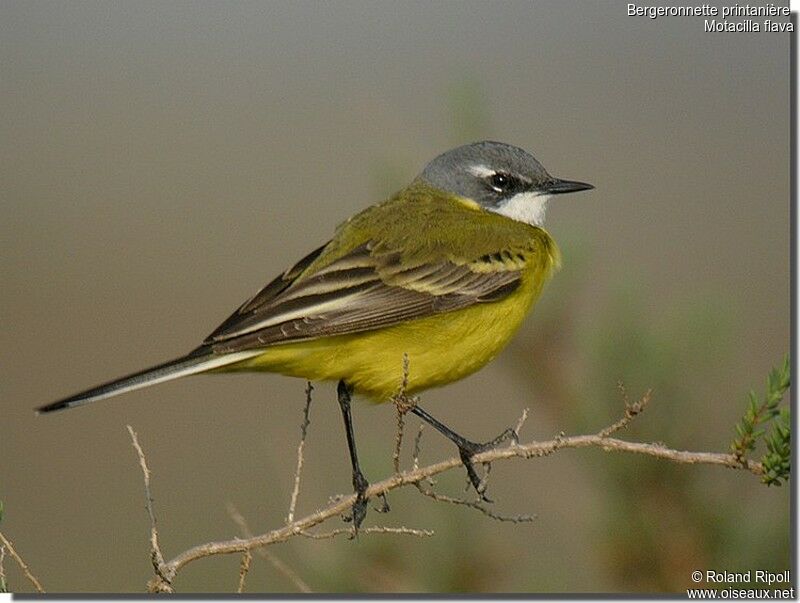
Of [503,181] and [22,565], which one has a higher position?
[503,181]

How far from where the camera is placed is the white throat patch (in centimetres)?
511

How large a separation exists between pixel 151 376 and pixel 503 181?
204 centimetres

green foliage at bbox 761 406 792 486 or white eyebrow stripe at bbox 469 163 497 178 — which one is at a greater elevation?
white eyebrow stripe at bbox 469 163 497 178

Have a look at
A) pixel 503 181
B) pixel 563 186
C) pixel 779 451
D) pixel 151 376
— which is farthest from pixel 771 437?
pixel 503 181

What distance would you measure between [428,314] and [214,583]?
1.43m

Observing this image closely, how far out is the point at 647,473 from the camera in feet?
14.3

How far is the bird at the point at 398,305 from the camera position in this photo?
13.1ft

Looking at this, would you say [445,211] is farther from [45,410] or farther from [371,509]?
[45,410]

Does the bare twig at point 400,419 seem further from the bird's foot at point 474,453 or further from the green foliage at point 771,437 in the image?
the green foliage at point 771,437

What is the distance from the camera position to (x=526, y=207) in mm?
5129

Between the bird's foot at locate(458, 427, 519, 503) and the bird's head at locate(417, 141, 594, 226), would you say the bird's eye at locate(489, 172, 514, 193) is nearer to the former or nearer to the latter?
the bird's head at locate(417, 141, 594, 226)

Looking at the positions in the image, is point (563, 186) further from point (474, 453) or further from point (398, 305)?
point (474, 453)

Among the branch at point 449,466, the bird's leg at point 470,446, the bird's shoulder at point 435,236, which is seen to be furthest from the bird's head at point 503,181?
the branch at point 449,466

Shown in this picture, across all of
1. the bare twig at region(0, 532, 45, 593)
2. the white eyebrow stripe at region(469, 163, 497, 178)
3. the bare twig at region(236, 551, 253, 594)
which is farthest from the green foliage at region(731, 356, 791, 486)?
the white eyebrow stripe at region(469, 163, 497, 178)
